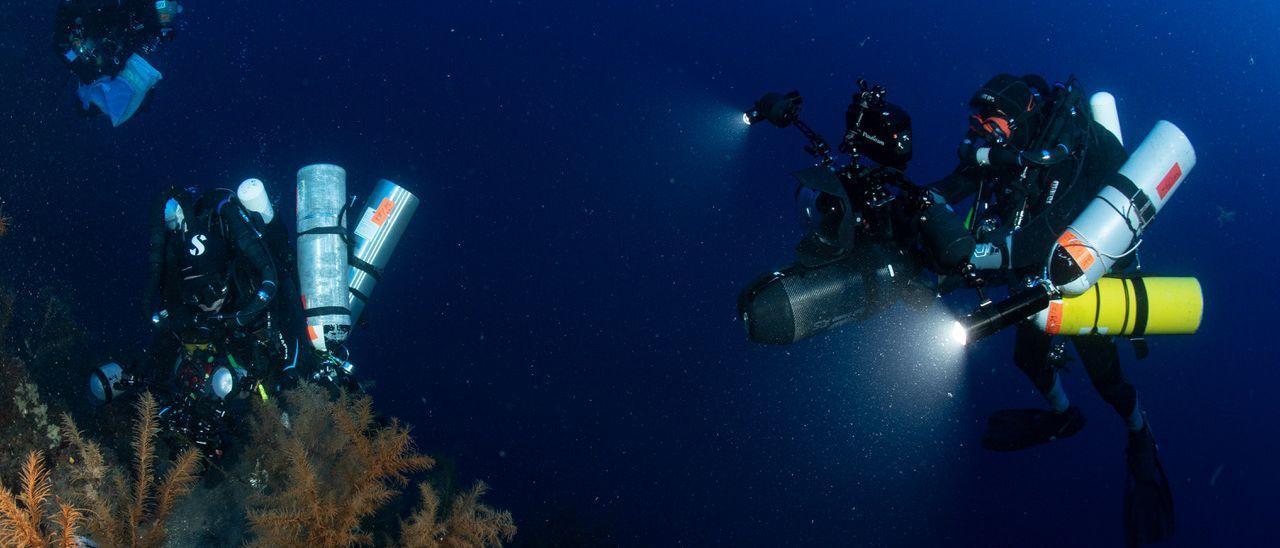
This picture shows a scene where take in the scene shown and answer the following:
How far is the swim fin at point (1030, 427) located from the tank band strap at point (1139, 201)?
134 inches

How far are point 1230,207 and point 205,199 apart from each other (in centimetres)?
2357

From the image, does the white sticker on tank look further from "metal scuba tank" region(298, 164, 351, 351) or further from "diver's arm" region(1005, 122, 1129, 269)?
"diver's arm" region(1005, 122, 1129, 269)

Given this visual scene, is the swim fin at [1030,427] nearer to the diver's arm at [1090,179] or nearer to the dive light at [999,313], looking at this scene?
the diver's arm at [1090,179]

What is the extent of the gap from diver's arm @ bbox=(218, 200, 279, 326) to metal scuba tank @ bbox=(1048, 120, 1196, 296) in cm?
598

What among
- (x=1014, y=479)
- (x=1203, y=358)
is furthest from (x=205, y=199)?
(x=1203, y=358)

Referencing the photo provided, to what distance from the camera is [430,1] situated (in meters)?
14.1

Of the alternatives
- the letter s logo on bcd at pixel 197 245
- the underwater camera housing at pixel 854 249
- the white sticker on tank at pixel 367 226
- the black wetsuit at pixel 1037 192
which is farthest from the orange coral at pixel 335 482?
the black wetsuit at pixel 1037 192

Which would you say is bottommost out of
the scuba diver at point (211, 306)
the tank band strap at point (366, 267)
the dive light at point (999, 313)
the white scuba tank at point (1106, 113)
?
the scuba diver at point (211, 306)

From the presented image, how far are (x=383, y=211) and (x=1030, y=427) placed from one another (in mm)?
7759

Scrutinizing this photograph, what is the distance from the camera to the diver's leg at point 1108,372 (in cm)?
582

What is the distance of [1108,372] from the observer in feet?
19.3

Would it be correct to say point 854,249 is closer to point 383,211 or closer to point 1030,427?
point 1030,427

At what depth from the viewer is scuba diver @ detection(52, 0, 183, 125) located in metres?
7.88

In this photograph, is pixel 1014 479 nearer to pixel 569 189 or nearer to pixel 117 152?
pixel 569 189
